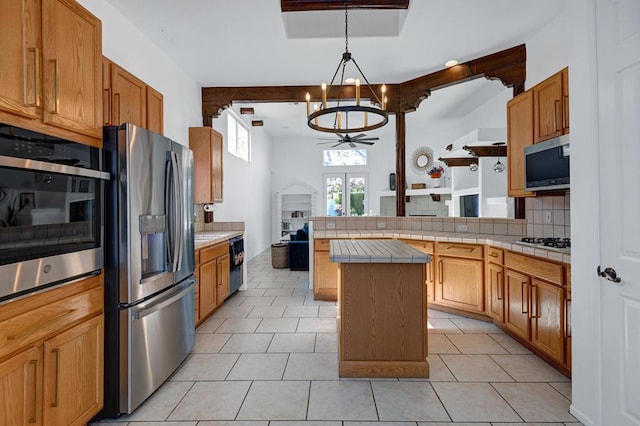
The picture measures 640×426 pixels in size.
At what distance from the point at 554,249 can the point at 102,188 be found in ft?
9.78

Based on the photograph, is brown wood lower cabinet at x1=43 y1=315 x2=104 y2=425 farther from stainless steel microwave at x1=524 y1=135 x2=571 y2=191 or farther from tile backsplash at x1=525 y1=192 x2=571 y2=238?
tile backsplash at x1=525 y1=192 x2=571 y2=238

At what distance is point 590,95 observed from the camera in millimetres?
1738

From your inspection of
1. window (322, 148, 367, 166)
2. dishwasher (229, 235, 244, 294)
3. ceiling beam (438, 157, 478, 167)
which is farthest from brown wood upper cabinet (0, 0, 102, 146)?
window (322, 148, 367, 166)

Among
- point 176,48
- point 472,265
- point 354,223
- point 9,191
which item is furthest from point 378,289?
point 176,48

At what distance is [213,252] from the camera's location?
3.54 meters

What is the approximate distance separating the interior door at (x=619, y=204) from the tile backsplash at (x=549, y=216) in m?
1.30

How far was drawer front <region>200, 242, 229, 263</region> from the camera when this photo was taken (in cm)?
328

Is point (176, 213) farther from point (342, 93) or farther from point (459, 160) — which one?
point (459, 160)

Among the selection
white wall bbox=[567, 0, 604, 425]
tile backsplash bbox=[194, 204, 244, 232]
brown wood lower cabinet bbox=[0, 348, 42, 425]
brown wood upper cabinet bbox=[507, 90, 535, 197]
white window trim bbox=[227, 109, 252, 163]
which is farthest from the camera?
white window trim bbox=[227, 109, 252, 163]

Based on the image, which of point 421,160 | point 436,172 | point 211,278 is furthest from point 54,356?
point 421,160

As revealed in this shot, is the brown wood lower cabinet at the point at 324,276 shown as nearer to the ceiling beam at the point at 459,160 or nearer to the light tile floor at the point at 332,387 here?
the light tile floor at the point at 332,387

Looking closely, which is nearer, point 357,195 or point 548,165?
point 548,165

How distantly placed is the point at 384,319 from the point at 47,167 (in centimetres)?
211

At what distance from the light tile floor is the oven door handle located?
1.43 m
